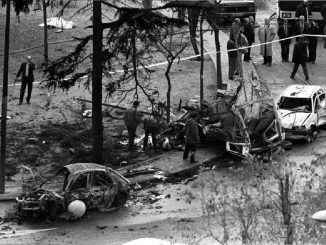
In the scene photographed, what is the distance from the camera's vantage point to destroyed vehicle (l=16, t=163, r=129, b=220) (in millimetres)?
21766

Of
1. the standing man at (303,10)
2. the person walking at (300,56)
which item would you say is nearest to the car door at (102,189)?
the person walking at (300,56)

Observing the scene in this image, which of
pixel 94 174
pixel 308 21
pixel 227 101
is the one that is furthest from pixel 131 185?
pixel 308 21

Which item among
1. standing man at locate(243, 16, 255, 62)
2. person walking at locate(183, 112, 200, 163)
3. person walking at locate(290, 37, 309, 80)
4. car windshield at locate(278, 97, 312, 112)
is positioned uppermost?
standing man at locate(243, 16, 255, 62)

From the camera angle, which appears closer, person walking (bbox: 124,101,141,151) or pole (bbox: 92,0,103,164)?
pole (bbox: 92,0,103,164)

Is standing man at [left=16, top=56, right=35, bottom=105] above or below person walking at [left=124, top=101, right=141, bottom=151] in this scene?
above

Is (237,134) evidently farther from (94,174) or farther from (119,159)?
(94,174)

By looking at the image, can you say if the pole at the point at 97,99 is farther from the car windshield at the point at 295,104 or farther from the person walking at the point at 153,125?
the car windshield at the point at 295,104

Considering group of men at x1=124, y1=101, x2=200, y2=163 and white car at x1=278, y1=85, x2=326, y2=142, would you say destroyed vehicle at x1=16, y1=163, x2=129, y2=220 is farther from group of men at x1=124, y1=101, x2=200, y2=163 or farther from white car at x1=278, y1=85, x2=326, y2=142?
white car at x1=278, y1=85, x2=326, y2=142

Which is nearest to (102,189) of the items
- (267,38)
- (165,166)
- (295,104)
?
(165,166)

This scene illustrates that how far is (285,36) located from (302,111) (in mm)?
8348

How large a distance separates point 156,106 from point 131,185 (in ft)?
14.5

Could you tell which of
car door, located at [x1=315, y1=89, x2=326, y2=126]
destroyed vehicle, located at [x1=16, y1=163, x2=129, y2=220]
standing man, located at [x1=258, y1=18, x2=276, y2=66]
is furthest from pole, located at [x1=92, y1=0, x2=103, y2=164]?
standing man, located at [x1=258, y1=18, x2=276, y2=66]

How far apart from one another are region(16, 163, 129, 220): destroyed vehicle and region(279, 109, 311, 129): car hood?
6414 millimetres

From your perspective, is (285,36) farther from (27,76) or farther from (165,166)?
(165,166)
